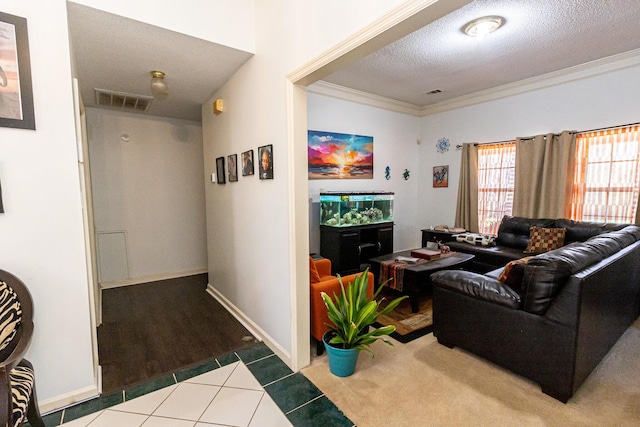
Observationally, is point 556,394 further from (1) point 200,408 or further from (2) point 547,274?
(1) point 200,408

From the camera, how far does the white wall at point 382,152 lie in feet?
14.4

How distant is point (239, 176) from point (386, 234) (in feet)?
8.81

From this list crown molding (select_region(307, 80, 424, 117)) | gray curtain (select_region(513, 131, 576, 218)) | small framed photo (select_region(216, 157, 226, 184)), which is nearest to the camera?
small framed photo (select_region(216, 157, 226, 184))

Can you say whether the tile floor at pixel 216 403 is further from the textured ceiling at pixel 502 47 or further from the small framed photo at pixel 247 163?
the textured ceiling at pixel 502 47

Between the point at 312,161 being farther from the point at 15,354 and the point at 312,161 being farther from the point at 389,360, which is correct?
the point at 15,354

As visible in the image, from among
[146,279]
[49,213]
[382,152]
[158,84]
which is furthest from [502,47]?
[146,279]

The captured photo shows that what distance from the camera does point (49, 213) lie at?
1725mm

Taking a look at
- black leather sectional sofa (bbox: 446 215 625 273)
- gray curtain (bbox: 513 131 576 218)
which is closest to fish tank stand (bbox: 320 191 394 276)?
black leather sectional sofa (bbox: 446 215 625 273)

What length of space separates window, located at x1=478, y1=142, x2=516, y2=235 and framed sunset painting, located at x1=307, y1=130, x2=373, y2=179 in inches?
71.4

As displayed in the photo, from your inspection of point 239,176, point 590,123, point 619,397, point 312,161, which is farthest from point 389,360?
point 590,123

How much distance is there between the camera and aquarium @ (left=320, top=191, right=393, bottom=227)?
420 cm

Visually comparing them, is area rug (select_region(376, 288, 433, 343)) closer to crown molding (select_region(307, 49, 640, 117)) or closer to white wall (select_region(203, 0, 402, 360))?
white wall (select_region(203, 0, 402, 360))

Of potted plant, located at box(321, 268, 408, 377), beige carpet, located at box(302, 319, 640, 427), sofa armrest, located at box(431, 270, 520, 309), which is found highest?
sofa armrest, located at box(431, 270, 520, 309)

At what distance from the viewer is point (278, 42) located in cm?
211
